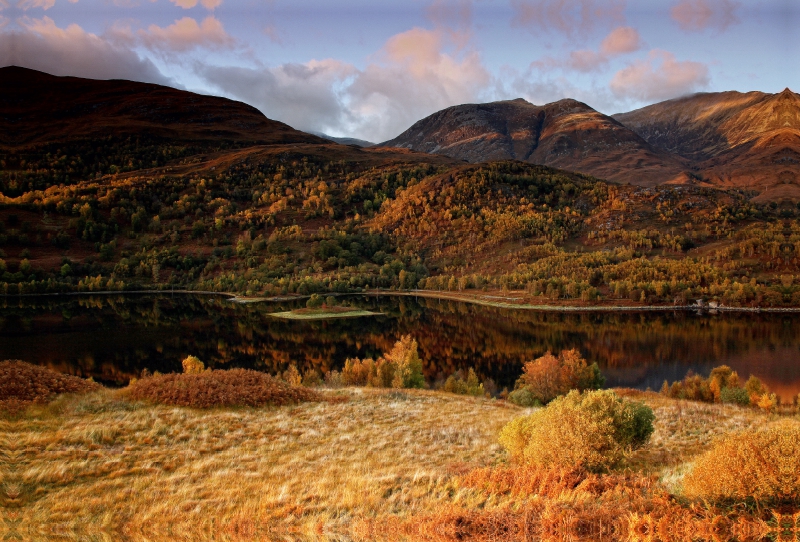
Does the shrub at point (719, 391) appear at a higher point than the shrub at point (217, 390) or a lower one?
lower

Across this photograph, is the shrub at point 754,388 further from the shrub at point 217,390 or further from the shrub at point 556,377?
the shrub at point 217,390

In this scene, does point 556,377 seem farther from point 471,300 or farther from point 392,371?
point 471,300

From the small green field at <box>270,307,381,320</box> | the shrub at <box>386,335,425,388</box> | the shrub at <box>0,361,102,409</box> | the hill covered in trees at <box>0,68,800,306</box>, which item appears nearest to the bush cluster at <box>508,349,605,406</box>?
the shrub at <box>386,335,425,388</box>

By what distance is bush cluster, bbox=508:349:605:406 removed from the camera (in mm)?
44406

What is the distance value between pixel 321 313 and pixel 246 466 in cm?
10345

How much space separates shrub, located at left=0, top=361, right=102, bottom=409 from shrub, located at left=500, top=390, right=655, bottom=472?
14757 mm

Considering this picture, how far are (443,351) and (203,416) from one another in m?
64.7

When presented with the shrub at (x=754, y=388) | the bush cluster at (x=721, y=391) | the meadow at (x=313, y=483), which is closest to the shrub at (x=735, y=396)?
the bush cluster at (x=721, y=391)

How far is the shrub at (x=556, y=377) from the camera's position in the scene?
45625 mm

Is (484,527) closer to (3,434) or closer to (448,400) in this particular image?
(3,434)

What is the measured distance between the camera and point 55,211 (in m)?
196

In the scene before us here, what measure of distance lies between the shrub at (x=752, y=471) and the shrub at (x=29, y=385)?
1778cm

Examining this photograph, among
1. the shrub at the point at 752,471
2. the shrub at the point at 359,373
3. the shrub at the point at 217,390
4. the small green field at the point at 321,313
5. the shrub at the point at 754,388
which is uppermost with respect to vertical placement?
the shrub at the point at 752,471

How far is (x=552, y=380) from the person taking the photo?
154 ft
